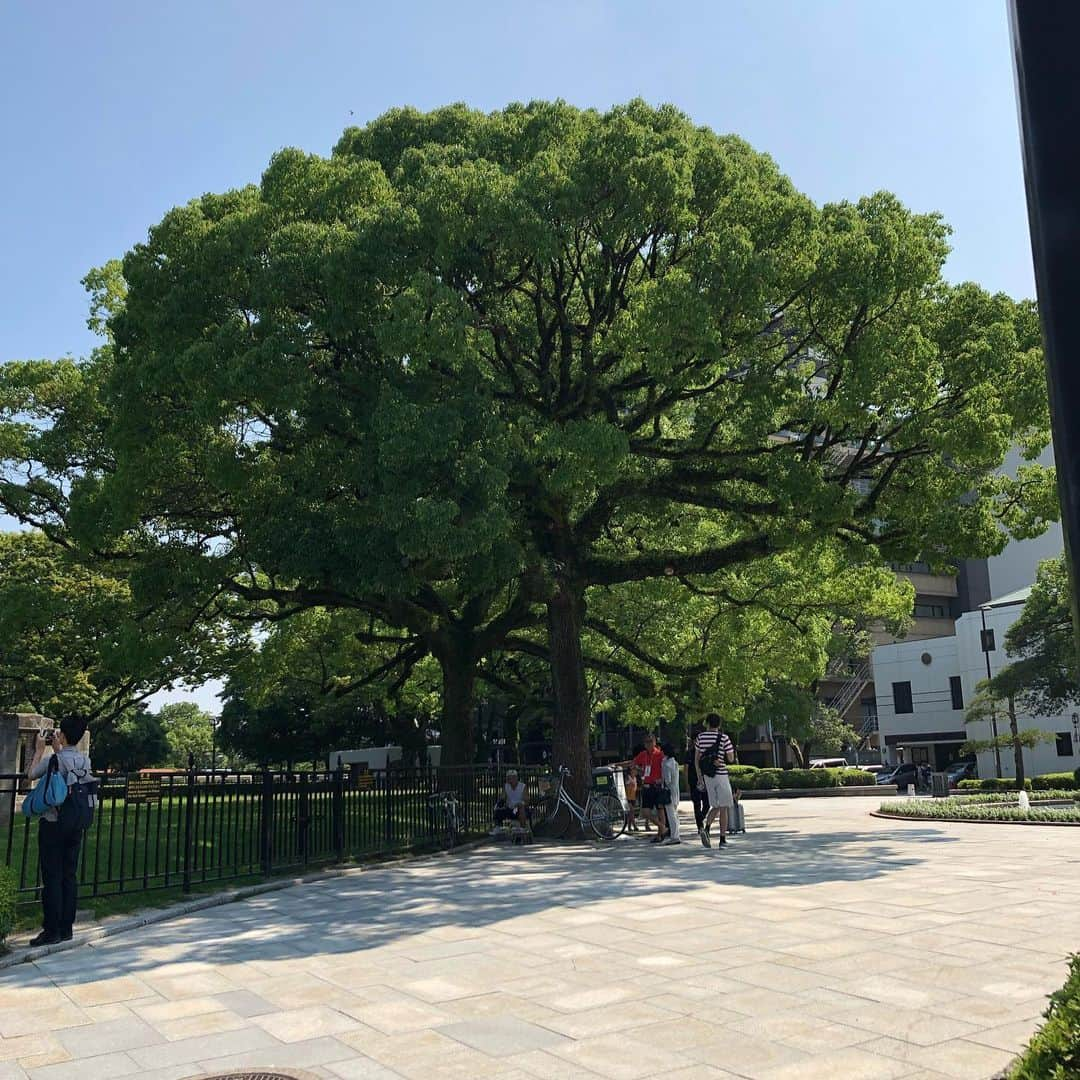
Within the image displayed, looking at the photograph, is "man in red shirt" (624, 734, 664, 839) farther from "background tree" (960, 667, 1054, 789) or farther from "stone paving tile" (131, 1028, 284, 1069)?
"background tree" (960, 667, 1054, 789)

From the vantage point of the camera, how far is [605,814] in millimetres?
17750

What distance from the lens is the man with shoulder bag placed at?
343 inches

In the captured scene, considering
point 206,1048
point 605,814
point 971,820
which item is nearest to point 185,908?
point 206,1048

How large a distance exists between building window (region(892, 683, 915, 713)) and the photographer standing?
60.3 metres

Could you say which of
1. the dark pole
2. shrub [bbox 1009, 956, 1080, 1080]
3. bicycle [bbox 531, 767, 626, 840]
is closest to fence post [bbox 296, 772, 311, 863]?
bicycle [bbox 531, 767, 626, 840]

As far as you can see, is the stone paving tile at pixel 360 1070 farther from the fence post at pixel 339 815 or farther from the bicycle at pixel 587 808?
the bicycle at pixel 587 808

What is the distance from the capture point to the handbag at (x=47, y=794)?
8633 millimetres

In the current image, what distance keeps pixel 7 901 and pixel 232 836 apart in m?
4.63

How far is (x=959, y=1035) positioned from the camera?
5.37 m

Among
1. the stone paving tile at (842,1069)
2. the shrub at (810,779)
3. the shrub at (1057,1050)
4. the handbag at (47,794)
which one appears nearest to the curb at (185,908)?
the handbag at (47,794)

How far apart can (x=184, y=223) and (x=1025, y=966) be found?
1622 cm

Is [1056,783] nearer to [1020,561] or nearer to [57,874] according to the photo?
[57,874]

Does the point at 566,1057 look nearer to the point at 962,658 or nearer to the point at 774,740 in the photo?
the point at 962,658

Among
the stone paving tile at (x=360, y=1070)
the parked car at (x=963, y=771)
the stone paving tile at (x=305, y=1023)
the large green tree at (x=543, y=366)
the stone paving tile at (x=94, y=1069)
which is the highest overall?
the large green tree at (x=543, y=366)
